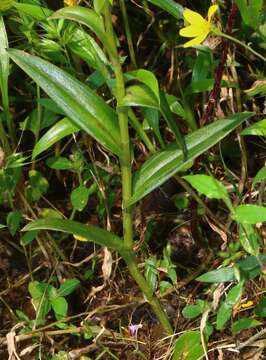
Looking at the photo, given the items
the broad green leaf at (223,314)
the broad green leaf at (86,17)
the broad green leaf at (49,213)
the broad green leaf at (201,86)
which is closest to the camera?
the broad green leaf at (86,17)

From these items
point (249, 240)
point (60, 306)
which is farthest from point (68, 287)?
point (249, 240)

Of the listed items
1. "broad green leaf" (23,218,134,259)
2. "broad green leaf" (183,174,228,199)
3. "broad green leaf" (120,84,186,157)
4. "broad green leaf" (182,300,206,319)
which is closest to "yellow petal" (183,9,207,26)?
"broad green leaf" (120,84,186,157)

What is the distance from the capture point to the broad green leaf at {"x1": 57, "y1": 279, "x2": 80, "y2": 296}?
110 cm

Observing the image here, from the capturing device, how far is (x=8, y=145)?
1.12 m

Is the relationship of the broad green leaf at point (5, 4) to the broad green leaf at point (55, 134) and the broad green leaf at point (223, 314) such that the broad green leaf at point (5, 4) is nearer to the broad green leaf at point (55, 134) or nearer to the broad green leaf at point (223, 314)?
the broad green leaf at point (55, 134)

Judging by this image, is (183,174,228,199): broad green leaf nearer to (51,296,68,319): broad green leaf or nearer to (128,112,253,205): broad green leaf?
(128,112,253,205): broad green leaf

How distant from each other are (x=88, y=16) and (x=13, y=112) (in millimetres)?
557

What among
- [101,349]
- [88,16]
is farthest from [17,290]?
[88,16]

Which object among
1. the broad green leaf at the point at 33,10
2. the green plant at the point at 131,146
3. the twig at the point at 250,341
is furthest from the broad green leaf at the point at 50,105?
the twig at the point at 250,341

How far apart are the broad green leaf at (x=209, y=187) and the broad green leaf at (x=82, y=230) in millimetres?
161

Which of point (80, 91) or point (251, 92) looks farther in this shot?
point (251, 92)

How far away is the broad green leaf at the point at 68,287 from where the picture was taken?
1105 mm

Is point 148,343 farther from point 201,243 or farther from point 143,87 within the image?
point 143,87

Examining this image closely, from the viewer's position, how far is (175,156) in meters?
0.89
